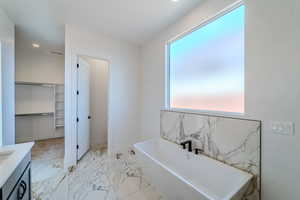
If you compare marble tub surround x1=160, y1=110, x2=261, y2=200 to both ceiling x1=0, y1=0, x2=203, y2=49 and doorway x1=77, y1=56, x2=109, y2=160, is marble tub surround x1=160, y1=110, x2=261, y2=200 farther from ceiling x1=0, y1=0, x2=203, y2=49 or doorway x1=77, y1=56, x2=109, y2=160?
doorway x1=77, y1=56, x2=109, y2=160

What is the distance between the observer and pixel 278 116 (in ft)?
3.86

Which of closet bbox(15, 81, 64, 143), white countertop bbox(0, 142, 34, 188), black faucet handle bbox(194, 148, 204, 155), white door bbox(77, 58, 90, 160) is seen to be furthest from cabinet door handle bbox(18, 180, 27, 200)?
closet bbox(15, 81, 64, 143)

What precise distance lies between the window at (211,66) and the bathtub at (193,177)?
0.70 meters

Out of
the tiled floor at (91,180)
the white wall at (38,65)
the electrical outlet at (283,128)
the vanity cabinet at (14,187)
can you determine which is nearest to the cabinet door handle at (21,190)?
the vanity cabinet at (14,187)

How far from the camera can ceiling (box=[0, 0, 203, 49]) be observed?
1.94 meters

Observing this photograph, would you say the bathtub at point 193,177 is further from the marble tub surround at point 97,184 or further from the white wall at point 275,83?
the marble tub surround at point 97,184

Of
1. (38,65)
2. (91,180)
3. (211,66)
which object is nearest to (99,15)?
(211,66)

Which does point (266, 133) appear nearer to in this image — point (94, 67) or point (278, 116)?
point (278, 116)

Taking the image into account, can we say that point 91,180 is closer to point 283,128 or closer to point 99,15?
point 283,128

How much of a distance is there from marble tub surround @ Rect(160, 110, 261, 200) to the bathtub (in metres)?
0.09

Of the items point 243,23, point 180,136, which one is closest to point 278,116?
point 243,23

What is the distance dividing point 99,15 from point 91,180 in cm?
280

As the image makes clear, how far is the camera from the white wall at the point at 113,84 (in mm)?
2537

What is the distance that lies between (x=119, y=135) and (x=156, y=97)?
4.44 feet
